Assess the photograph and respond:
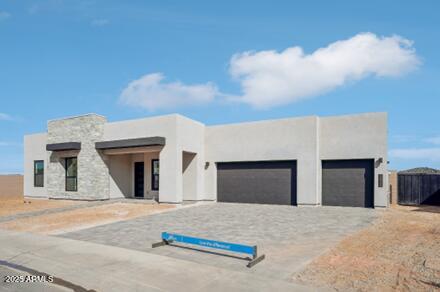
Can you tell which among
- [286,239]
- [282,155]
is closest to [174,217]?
[286,239]

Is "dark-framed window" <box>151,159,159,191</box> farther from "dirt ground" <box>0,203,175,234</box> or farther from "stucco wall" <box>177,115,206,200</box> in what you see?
"dirt ground" <box>0,203,175,234</box>

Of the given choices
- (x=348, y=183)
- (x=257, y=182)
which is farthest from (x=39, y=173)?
(x=348, y=183)

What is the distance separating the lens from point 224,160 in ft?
71.3

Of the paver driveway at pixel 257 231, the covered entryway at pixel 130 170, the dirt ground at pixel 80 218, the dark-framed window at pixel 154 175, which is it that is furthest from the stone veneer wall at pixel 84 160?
the paver driveway at pixel 257 231

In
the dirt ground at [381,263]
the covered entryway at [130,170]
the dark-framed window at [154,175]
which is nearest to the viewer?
the dirt ground at [381,263]

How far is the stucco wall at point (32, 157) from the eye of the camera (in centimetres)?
2623

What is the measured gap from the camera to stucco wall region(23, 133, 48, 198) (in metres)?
26.2

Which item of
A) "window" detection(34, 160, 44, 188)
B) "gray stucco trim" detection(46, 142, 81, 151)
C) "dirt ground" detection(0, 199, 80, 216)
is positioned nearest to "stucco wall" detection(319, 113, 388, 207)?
"gray stucco trim" detection(46, 142, 81, 151)

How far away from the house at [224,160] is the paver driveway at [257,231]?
1951mm

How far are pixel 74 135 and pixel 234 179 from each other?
37.5ft

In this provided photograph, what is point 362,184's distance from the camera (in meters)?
18.1

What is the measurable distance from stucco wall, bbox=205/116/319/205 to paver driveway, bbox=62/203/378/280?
2.12 metres

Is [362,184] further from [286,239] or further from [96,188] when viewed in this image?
[96,188]

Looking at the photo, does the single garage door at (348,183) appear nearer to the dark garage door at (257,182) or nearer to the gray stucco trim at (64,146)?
the dark garage door at (257,182)
